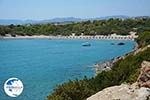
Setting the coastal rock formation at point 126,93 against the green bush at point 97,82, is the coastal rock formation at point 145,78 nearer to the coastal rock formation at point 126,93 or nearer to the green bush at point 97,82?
the coastal rock formation at point 126,93

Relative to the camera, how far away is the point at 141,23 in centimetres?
13888

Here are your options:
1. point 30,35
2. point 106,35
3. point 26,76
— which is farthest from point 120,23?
point 26,76

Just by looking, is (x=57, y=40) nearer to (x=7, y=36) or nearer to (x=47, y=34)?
(x=47, y=34)

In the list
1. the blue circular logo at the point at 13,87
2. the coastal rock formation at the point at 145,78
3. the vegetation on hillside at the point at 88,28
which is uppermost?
the coastal rock formation at the point at 145,78

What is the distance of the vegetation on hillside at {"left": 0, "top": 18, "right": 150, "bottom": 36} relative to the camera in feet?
452

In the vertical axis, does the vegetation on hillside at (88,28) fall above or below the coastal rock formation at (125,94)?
below

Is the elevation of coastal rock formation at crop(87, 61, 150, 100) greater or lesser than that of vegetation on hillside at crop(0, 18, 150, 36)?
greater

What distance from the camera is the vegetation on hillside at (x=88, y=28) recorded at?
13788 centimetres

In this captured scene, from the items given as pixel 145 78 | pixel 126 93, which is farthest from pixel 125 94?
pixel 145 78

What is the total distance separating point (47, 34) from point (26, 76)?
3862 inches

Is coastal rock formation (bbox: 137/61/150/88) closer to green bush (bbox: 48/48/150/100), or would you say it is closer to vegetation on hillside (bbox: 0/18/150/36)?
green bush (bbox: 48/48/150/100)

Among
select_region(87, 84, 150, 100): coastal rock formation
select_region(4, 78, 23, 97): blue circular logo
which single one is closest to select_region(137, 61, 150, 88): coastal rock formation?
select_region(87, 84, 150, 100): coastal rock formation

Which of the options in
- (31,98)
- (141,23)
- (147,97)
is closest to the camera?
(147,97)

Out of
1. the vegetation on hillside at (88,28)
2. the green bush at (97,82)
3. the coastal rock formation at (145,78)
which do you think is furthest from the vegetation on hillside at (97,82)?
the vegetation on hillside at (88,28)
